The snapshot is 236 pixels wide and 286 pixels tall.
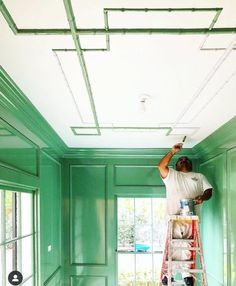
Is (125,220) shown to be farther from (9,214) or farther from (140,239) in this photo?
(9,214)

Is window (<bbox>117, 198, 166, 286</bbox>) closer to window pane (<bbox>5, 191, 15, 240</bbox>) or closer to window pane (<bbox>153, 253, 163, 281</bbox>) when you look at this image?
window pane (<bbox>153, 253, 163, 281</bbox>)

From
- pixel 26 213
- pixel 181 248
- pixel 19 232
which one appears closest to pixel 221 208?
pixel 181 248

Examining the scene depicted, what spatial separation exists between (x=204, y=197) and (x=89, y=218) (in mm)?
2148

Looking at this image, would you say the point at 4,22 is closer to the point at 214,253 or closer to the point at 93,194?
the point at 214,253

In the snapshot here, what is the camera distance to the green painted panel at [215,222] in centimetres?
493

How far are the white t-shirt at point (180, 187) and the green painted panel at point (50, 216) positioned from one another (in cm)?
150

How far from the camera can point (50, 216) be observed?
5.47 meters

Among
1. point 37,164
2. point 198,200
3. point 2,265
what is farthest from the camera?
point 198,200

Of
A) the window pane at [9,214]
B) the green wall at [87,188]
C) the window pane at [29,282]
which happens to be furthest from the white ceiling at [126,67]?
the window pane at [29,282]

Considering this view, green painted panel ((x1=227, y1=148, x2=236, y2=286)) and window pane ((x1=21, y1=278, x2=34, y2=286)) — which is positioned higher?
green painted panel ((x1=227, y1=148, x2=236, y2=286))

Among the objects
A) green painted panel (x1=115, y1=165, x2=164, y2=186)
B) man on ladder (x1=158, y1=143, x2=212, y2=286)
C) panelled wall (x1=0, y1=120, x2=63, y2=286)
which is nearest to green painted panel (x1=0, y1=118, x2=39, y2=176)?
panelled wall (x1=0, y1=120, x2=63, y2=286)

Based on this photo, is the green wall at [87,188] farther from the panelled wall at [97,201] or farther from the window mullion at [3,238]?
the window mullion at [3,238]

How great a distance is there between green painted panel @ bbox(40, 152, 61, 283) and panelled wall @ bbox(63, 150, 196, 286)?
1.04ft

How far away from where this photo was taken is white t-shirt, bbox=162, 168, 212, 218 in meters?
5.23
